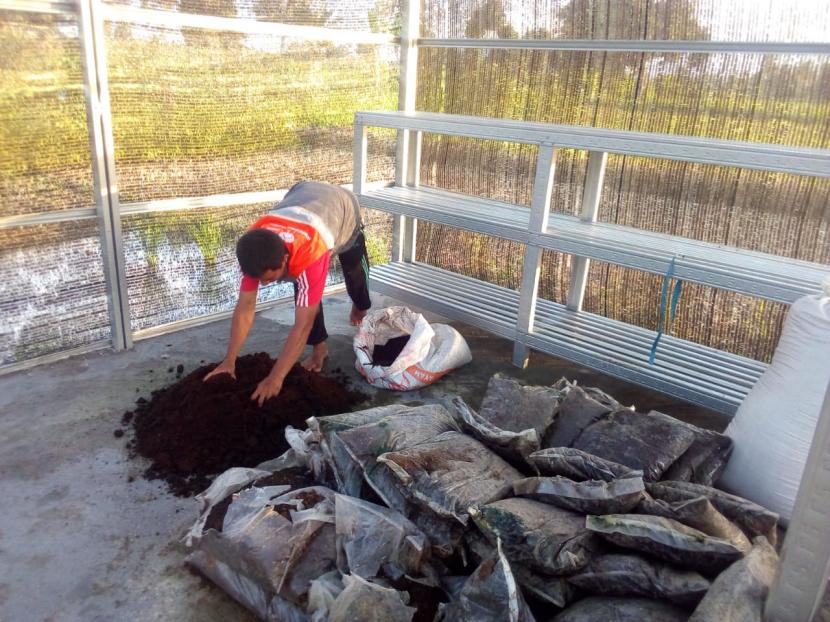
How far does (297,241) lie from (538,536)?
1.89m

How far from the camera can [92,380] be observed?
394 cm

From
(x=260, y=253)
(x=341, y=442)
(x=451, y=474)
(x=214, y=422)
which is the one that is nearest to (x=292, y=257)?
(x=260, y=253)

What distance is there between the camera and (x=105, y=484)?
298cm

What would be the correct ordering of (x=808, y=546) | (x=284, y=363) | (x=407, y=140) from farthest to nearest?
(x=407, y=140) → (x=284, y=363) → (x=808, y=546)

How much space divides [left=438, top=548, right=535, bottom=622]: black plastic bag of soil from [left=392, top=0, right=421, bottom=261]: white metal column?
383 cm

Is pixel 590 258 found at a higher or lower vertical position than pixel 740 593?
higher

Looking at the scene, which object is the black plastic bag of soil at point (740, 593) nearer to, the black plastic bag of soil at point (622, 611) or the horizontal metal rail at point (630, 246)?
the black plastic bag of soil at point (622, 611)

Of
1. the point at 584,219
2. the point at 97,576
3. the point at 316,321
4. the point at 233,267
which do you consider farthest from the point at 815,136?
the point at 97,576

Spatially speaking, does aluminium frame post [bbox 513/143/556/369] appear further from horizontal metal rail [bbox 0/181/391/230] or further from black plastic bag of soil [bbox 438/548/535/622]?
black plastic bag of soil [bbox 438/548/535/622]

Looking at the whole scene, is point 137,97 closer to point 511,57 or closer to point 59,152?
point 59,152

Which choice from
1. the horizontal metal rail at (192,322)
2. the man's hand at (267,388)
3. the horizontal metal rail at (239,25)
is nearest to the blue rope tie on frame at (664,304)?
the man's hand at (267,388)

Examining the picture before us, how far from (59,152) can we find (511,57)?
10.4 ft

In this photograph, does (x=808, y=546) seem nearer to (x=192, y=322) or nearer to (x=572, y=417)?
(x=572, y=417)

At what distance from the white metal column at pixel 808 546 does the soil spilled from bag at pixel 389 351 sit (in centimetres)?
271
